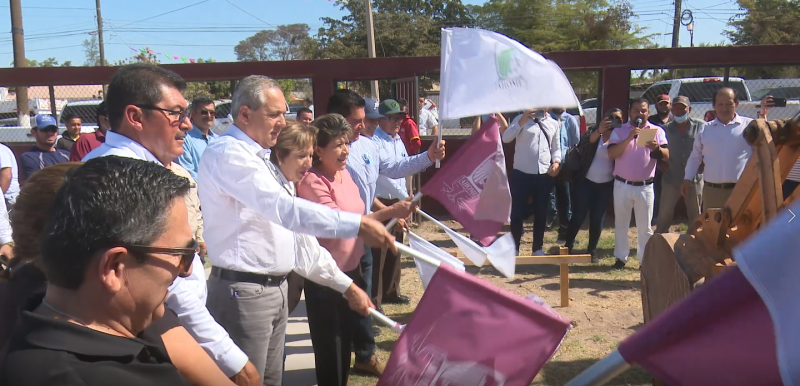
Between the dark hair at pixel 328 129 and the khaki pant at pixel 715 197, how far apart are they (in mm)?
4312

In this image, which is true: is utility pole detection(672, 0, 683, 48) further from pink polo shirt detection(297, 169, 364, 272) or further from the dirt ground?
pink polo shirt detection(297, 169, 364, 272)

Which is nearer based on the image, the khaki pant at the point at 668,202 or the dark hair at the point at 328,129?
the dark hair at the point at 328,129

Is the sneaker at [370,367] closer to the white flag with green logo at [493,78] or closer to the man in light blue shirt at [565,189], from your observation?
the white flag with green logo at [493,78]

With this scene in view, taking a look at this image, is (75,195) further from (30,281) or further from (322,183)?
(322,183)

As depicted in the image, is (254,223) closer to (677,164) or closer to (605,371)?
(605,371)

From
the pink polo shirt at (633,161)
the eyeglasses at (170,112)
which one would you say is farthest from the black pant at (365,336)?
the pink polo shirt at (633,161)

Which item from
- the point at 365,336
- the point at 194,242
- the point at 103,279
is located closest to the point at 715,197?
the point at 365,336

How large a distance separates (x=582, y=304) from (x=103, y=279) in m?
5.00

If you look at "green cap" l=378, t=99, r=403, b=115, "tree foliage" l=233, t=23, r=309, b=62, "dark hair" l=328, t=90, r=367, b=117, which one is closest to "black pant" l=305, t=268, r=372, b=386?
"dark hair" l=328, t=90, r=367, b=117

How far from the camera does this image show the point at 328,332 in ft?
11.0

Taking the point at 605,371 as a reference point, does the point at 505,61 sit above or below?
above

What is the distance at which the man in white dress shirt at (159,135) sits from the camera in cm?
202

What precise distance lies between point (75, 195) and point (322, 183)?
2.12 m

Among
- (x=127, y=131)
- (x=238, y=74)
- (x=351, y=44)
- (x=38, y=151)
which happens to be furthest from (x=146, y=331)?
(x=351, y=44)
